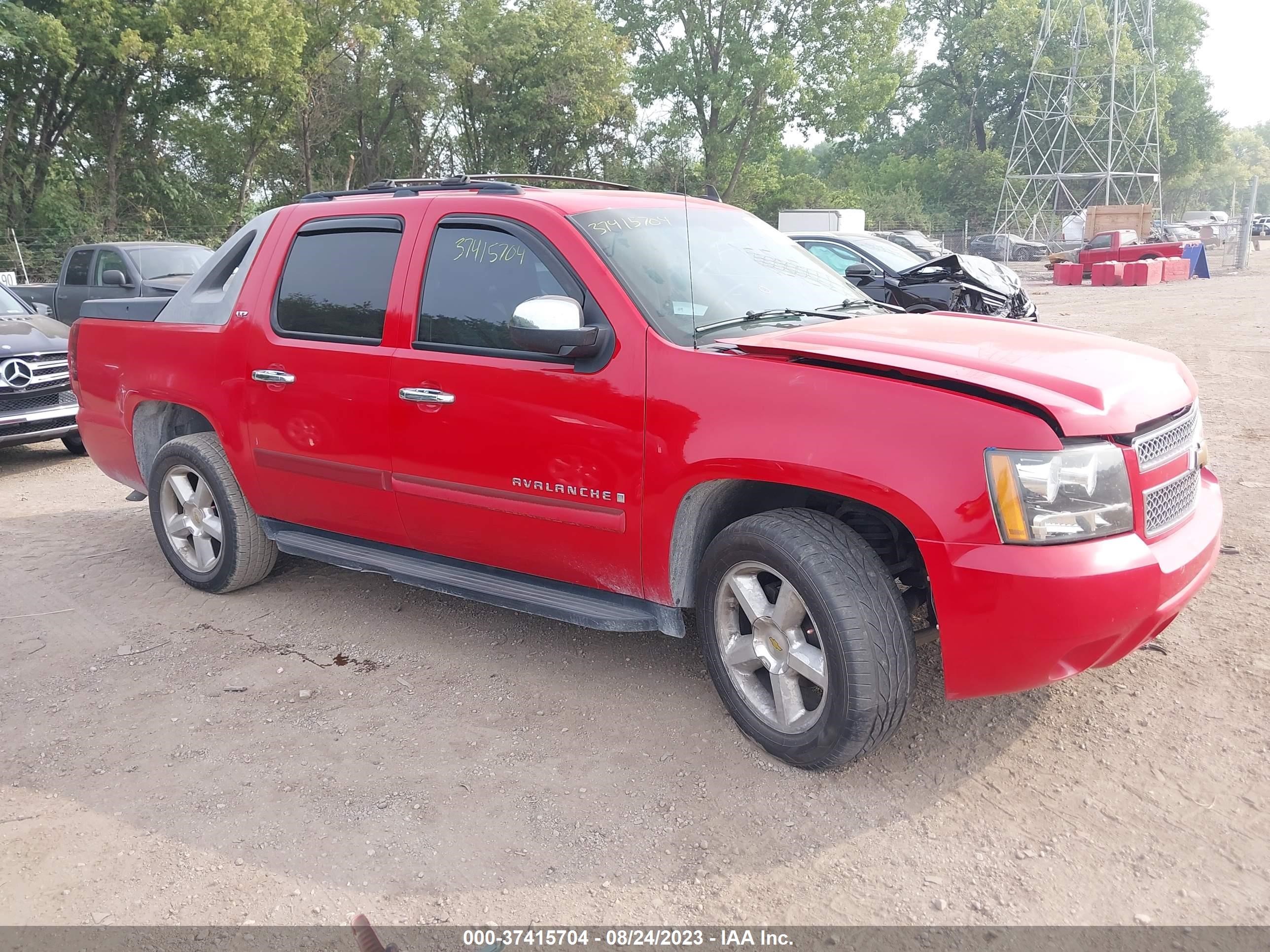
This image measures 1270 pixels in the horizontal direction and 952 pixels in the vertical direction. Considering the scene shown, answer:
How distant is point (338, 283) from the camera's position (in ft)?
13.8

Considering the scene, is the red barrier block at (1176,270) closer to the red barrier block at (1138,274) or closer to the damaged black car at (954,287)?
the red barrier block at (1138,274)

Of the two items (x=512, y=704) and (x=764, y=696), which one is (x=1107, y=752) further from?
(x=512, y=704)

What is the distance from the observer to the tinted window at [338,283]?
4.04 meters

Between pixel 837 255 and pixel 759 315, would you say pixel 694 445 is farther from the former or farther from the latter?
pixel 837 255

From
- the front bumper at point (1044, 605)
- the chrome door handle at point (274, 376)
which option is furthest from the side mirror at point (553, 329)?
the chrome door handle at point (274, 376)

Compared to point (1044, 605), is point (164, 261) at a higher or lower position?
higher

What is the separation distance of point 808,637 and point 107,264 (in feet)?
38.0

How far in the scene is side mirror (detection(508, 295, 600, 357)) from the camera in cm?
323

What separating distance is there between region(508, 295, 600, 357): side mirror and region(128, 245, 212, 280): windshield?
9.52 metres

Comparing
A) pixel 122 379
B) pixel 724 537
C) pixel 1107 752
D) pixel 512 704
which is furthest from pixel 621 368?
pixel 122 379

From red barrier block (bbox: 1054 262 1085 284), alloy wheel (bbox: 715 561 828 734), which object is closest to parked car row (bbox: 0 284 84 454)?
alloy wheel (bbox: 715 561 828 734)

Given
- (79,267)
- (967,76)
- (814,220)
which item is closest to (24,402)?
(79,267)

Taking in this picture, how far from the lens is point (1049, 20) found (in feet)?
161

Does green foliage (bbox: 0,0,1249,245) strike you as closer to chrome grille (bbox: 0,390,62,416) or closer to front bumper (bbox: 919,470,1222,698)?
chrome grille (bbox: 0,390,62,416)
